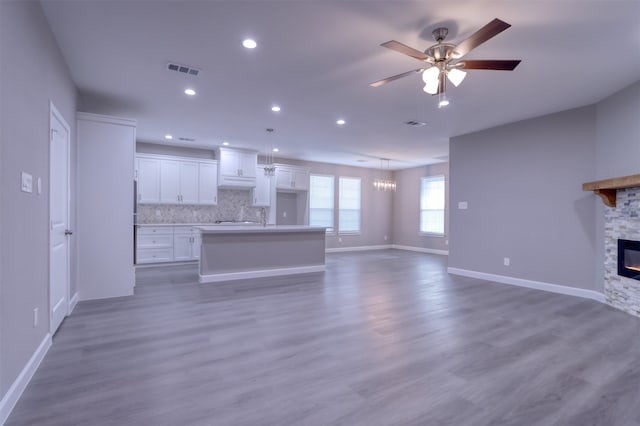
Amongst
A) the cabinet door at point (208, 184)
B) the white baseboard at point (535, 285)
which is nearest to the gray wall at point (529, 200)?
the white baseboard at point (535, 285)

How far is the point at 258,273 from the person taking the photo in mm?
5785

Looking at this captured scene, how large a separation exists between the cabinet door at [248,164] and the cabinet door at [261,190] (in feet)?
0.55

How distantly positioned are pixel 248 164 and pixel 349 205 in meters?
3.78

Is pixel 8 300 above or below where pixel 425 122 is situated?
below

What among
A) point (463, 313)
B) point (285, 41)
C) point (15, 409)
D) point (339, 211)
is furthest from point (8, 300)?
point (339, 211)

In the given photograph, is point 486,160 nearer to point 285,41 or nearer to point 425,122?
point 425,122

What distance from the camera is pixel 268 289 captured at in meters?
4.90

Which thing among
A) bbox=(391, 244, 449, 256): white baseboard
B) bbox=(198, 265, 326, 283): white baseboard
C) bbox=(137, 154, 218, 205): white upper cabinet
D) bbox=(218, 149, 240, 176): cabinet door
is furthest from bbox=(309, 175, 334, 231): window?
bbox=(198, 265, 326, 283): white baseboard

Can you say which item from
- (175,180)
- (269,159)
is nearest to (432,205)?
(269,159)

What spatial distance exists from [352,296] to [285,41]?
10.7 ft

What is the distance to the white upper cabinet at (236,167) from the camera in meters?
7.54

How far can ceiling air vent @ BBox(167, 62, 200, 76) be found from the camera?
3.48 metres

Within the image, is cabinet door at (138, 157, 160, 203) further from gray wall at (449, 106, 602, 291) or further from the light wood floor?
gray wall at (449, 106, 602, 291)

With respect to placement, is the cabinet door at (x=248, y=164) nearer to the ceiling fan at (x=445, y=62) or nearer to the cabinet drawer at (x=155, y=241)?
the cabinet drawer at (x=155, y=241)
